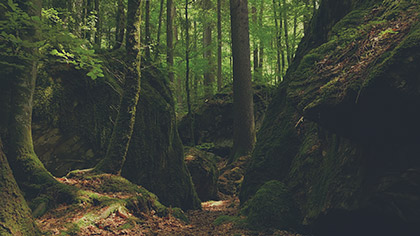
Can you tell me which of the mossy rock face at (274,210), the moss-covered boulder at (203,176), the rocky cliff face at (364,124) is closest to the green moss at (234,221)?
the mossy rock face at (274,210)

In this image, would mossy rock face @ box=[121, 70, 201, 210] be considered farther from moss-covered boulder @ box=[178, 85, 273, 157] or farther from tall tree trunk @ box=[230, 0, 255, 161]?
moss-covered boulder @ box=[178, 85, 273, 157]

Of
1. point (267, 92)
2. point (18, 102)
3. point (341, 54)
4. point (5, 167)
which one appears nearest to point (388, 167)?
point (341, 54)

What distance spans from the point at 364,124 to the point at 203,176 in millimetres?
7679

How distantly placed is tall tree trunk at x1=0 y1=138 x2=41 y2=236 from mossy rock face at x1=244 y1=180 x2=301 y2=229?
12.5ft

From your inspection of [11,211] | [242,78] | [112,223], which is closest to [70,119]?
[112,223]

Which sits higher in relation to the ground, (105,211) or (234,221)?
(105,211)

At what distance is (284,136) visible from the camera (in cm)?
731

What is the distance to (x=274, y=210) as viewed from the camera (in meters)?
5.85

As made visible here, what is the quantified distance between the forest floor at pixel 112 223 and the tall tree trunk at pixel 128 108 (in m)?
0.81

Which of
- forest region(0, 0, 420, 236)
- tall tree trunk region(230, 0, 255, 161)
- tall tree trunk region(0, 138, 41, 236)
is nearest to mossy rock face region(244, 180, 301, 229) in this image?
forest region(0, 0, 420, 236)

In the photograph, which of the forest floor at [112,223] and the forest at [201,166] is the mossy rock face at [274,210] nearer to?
the forest at [201,166]

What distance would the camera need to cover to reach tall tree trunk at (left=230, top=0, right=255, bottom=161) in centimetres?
1285

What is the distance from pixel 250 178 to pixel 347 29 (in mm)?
4175

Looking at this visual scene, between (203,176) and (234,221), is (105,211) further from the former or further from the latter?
(203,176)
